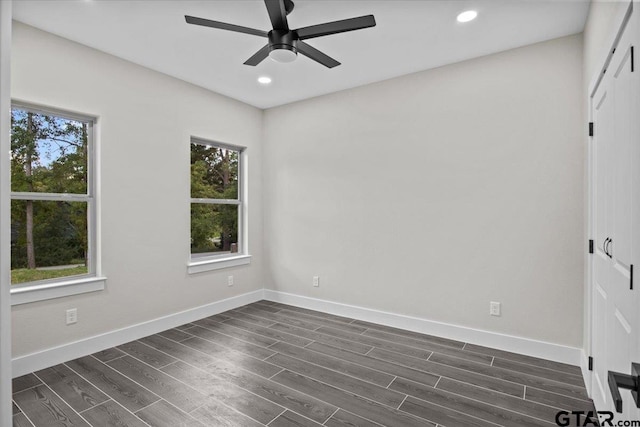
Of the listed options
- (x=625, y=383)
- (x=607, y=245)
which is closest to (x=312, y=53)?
(x=607, y=245)

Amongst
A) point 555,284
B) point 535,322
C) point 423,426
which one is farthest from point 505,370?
point 423,426

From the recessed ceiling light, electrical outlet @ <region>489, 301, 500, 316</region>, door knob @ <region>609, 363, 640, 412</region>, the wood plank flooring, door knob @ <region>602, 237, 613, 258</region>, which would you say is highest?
the recessed ceiling light

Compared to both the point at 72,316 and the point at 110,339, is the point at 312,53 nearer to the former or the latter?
the point at 72,316

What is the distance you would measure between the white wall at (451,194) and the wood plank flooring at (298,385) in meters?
0.55

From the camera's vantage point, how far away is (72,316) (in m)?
2.90

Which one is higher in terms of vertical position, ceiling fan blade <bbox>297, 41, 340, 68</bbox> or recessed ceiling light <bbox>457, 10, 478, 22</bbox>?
recessed ceiling light <bbox>457, 10, 478, 22</bbox>

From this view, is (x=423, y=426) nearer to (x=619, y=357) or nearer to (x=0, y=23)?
(x=619, y=357)

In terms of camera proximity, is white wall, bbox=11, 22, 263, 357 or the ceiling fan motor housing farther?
white wall, bbox=11, 22, 263, 357

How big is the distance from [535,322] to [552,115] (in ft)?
5.96

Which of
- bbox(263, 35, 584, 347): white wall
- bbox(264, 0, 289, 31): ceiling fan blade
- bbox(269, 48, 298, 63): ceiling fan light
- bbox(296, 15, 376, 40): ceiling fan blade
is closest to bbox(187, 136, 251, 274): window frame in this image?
bbox(263, 35, 584, 347): white wall

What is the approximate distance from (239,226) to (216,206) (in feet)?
1.58

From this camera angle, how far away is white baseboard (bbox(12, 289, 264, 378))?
265cm

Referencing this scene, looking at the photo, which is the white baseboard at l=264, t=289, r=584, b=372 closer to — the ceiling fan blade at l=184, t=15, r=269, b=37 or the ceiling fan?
the ceiling fan

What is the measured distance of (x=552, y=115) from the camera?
9.43 feet
